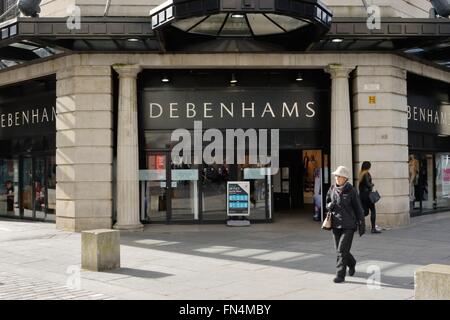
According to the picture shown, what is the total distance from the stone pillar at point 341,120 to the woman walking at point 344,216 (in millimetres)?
6489

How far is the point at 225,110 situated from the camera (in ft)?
48.6

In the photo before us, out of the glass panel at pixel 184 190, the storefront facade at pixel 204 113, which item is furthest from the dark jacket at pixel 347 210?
the glass panel at pixel 184 190

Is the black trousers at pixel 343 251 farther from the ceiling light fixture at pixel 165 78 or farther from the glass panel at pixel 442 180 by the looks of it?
the glass panel at pixel 442 180

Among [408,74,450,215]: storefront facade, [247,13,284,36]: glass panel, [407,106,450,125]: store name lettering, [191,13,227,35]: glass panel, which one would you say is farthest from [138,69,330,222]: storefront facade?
[408,74,450,215]: storefront facade

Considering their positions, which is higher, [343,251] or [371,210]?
[371,210]

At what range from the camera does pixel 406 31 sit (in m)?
12.7

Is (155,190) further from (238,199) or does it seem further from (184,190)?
(238,199)

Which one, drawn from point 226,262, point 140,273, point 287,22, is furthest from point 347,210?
point 287,22

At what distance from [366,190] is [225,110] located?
4.65 meters

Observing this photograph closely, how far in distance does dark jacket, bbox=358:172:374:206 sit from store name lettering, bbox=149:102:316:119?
283 cm

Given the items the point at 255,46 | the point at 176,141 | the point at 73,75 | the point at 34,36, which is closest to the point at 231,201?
the point at 176,141

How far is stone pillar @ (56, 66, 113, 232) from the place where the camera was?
13820 mm

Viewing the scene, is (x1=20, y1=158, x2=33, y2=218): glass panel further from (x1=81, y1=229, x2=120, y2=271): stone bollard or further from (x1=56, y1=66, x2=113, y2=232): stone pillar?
(x1=81, y1=229, x2=120, y2=271): stone bollard

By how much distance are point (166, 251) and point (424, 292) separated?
641cm
